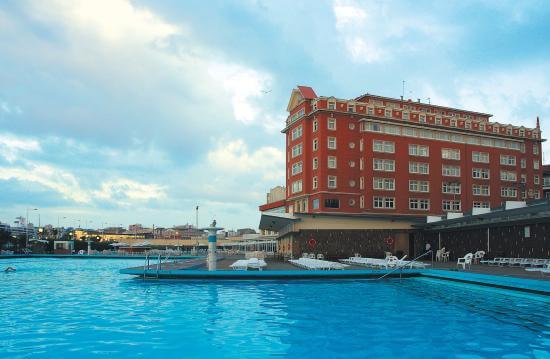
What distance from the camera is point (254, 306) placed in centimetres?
1859

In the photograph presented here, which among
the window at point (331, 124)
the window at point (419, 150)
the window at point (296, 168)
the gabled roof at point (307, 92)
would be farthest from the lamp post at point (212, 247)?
the window at point (419, 150)

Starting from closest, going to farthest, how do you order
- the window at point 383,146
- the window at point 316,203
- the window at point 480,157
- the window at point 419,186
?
the window at point 316,203, the window at point 383,146, the window at point 419,186, the window at point 480,157

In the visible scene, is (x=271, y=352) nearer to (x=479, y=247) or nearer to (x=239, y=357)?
(x=239, y=357)

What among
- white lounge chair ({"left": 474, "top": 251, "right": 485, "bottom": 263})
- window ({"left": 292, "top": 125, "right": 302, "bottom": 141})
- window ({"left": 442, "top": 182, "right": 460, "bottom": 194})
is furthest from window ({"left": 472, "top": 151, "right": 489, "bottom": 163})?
white lounge chair ({"left": 474, "top": 251, "right": 485, "bottom": 263})

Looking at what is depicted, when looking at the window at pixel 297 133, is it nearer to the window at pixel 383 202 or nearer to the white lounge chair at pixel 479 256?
the window at pixel 383 202

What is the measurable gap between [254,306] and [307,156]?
37.9m

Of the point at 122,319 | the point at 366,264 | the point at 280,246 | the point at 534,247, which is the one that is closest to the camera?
the point at 122,319

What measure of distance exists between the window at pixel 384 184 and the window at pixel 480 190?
1248 centimetres

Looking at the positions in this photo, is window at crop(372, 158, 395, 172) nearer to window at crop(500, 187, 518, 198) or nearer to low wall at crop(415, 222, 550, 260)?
low wall at crop(415, 222, 550, 260)

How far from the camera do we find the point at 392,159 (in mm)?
55344

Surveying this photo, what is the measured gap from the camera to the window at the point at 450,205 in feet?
189

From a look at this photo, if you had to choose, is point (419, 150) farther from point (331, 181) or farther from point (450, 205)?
point (331, 181)

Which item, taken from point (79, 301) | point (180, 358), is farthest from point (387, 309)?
point (79, 301)

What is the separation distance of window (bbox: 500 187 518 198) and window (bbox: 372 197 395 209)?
57.5ft
